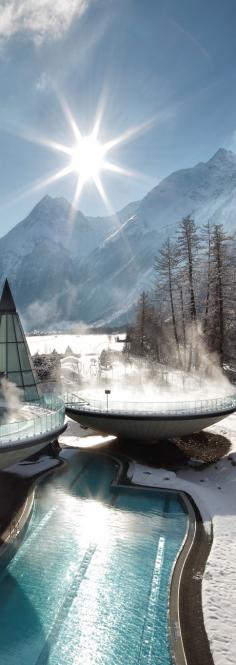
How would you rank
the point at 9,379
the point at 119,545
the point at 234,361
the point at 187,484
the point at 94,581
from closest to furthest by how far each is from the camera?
the point at 94,581 < the point at 119,545 < the point at 187,484 < the point at 9,379 < the point at 234,361

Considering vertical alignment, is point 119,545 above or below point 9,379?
below

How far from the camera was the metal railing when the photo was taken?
2105cm

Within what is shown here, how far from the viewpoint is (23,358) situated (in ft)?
70.7

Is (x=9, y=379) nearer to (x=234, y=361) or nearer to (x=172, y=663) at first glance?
(x=172, y=663)

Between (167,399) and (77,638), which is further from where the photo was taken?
(167,399)

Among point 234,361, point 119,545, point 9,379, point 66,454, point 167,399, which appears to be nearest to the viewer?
point 119,545

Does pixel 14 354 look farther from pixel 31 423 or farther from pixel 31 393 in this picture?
pixel 31 423

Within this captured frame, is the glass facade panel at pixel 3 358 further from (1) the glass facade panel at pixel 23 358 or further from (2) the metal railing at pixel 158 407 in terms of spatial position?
(2) the metal railing at pixel 158 407

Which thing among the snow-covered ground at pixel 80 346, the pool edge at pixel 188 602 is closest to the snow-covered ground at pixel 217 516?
the pool edge at pixel 188 602

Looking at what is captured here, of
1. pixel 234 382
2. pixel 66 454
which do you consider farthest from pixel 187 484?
pixel 234 382

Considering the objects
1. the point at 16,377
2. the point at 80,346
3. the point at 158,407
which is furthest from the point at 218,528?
the point at 80,346

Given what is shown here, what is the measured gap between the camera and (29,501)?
16031 mm

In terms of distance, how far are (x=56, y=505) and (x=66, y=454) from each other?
631 cm

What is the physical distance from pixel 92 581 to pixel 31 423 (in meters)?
5.26
